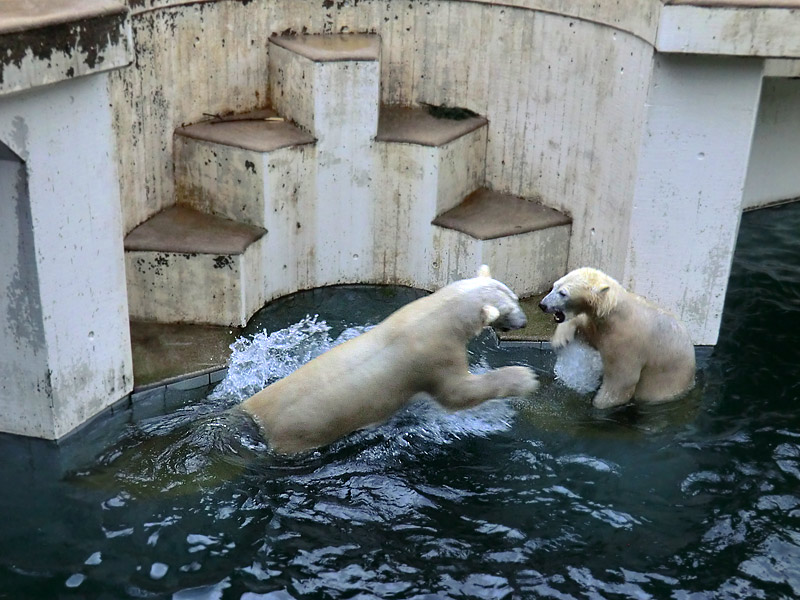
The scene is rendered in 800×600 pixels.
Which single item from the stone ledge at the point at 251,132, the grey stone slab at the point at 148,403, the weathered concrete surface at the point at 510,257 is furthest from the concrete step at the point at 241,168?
the grey stone slab at the point at 148,403

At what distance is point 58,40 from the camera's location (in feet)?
19.2

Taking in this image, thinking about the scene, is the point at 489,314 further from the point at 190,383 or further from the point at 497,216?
the point at 497,216

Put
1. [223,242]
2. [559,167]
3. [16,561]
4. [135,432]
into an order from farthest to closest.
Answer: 1. [559,167]
2. [223,242]
3. [135,432]
4. [16,561]

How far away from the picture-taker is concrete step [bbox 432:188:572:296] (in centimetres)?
887

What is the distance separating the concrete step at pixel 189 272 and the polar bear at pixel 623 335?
2.69 metres

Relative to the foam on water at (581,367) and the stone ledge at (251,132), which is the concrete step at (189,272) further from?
the foam on water at (581,367)

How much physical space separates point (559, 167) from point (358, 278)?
2.16m

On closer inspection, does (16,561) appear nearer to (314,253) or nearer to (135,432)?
(135,432)

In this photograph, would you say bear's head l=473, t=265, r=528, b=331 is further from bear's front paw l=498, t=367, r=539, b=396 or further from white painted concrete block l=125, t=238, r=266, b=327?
white painted concrete block l=125, t=238, r=266, b=327

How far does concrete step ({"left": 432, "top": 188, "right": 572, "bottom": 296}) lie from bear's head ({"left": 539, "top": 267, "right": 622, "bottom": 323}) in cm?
190

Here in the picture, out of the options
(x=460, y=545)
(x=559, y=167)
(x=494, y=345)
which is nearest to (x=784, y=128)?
(x=559, y=167)

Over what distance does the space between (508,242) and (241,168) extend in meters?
2.41

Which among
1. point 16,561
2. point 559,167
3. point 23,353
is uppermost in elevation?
point 559,167

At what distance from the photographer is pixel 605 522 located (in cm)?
621
